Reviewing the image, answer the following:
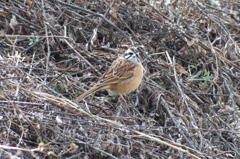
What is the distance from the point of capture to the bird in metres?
4.62

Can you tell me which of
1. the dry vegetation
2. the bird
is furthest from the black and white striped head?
the dry vegetation

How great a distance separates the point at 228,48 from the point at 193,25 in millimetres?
656

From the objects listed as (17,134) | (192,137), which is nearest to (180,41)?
(192,137)

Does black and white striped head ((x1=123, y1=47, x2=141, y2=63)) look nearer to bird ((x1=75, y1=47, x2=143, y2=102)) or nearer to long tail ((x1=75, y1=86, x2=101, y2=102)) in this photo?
bird ((x1=75, y1=47, x2=143, y2=102))

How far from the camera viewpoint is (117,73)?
4.85 m

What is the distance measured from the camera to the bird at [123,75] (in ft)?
15.1

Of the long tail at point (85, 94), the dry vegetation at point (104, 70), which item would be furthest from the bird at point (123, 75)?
the dry vegetation at point (104, 70)

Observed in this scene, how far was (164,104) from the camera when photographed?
4.36 meters

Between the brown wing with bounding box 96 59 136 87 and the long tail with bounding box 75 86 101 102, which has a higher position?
the brown wing with bounding box 96 59 136 87

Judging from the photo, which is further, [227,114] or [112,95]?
[112,95]

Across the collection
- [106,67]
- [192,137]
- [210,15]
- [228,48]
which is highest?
[210,15]

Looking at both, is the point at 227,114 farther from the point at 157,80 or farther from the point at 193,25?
the point at 193,25

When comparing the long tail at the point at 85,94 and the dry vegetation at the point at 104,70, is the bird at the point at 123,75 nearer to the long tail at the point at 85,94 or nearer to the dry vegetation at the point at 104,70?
the long tail at the point at 85,94

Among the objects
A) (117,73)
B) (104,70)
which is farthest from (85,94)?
(104,70)
